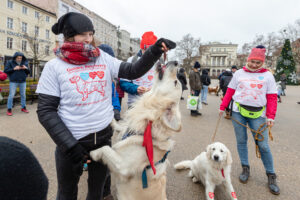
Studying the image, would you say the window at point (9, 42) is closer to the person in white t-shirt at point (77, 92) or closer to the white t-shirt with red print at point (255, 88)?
the person in white t-shirt at point (77, 92)

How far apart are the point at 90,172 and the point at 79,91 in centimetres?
81

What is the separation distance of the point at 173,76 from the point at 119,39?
68385 mm

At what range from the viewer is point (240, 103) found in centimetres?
292

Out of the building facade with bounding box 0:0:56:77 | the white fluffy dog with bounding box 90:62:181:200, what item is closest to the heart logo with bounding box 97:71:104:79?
the white fluffy dog with bounding box 90:62:181:200

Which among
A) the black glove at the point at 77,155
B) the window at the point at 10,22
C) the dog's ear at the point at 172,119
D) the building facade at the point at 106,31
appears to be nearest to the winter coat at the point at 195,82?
the dog's ear at the point at 172,119

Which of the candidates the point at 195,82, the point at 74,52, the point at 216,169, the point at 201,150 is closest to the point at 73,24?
the point at 74,52

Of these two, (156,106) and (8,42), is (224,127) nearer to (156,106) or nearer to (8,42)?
(156,106)

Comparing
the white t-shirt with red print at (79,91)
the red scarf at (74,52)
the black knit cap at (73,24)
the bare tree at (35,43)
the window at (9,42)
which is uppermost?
the window at (9,42)

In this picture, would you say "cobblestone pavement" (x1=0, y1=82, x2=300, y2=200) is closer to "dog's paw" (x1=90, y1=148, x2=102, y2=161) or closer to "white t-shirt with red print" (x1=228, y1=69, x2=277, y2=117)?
"white t-shirt with red print" (x1=228, y1=69, x2=277, y2=117)

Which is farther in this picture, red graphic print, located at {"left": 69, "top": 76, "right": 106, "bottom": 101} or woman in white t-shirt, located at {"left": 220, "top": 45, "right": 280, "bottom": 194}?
woman in white t-shirt, located at {"left": 220, "top": 45, "right": 280, "bottom": 194}

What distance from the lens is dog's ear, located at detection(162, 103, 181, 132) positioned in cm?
156

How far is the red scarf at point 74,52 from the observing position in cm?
133

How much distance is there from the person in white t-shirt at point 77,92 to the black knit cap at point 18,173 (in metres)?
0.64

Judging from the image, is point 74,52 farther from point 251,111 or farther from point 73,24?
point 251,111
